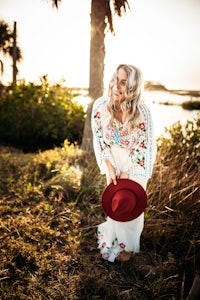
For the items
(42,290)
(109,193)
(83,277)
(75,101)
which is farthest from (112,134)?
(75,101)

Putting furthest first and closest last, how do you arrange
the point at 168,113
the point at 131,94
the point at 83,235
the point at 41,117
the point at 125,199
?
the point at 41,117
the point at 168,113
the point at 83,235
the point at 125,199
the point at 131,94

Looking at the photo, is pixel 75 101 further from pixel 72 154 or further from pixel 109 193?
pixel 109 193

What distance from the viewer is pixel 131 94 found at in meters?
2.38

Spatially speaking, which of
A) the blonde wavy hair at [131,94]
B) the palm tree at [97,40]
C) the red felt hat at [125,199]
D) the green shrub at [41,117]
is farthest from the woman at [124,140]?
the green shrub at [41,117]

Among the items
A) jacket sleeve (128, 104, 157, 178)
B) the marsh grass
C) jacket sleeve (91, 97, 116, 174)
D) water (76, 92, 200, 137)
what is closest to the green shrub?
water (76, 92, 200, 137)

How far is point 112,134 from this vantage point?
2.63 meters

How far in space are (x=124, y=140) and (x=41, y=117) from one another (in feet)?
14.8

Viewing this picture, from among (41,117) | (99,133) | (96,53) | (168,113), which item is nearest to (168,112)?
(168,113)

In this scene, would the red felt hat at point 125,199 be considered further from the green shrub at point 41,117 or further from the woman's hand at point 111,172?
the green shrub at point 41,117

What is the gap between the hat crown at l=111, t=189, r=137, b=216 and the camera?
253 cm

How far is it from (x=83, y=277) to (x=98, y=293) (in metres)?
0.20

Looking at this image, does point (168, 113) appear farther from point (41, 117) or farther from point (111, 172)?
point (111, 172)

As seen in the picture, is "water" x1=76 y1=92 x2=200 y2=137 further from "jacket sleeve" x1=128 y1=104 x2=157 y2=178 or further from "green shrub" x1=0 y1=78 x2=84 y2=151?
"jacket sleeve" x1=128 y1=104 x2=157 y2=178

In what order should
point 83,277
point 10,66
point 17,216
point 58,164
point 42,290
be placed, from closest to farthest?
point 42,290 → point 83,277 → point 17,216 → point 58,164 → point 10,66
